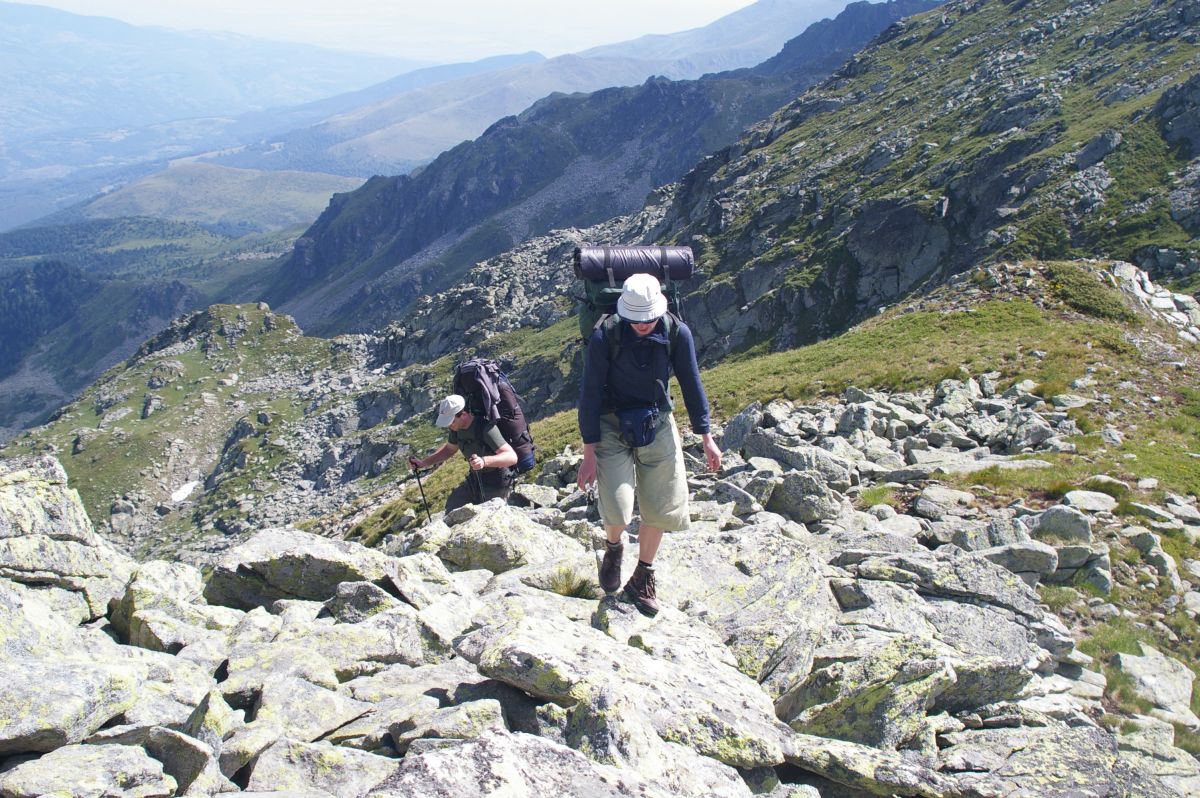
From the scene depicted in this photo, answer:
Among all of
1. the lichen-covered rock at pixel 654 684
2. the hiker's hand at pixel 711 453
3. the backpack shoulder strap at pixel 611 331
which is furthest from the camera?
the hiker's hand at pixel 711 453

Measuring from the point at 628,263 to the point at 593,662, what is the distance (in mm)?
5435

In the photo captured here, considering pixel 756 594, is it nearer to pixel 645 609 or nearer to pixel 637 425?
pixel 645 609

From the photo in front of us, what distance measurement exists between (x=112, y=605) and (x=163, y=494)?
13392cm

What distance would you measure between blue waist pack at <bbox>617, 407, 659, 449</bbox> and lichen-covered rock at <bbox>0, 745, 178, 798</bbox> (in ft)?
18.7

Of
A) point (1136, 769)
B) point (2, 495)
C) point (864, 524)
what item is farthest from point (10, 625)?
point (864, 524)

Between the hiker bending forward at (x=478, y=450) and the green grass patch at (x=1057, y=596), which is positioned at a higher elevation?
the hiker bending forward at (x=478, y=450)

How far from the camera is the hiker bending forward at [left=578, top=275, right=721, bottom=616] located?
8664 millimetres

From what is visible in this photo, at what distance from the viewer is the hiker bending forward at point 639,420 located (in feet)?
28.4

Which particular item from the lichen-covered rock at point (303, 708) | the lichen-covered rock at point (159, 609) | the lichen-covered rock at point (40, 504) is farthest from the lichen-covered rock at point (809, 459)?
the lichen-covered rock at point (40, 504)

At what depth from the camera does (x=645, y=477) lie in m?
9.36

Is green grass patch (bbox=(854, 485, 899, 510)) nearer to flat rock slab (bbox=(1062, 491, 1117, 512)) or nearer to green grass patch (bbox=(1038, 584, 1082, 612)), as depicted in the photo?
flat rock slab (bbox=(1062, 491, 1117, 512))

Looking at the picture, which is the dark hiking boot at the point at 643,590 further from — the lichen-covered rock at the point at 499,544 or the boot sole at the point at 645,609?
the lichen-covered rock at the point at 499,544

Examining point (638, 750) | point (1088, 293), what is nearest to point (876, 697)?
Result: point (638, 750)

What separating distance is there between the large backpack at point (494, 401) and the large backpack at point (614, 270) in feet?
16.2
